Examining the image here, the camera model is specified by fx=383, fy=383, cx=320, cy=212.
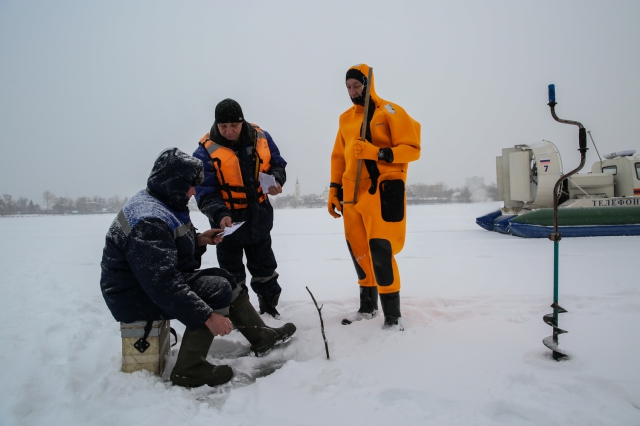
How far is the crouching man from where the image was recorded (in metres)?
1.94

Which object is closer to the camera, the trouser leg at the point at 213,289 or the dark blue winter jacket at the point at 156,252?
the dark blue winter jacket at the point at 156,252

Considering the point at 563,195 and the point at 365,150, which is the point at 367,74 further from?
the point at 563,195

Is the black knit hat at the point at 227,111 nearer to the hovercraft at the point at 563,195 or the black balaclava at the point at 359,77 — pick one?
the black balaclava at the point at 359,77

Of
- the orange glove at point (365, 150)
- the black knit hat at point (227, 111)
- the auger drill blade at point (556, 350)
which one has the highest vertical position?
the black knit hat at point (227, 111)

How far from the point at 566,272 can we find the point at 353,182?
3522 mm

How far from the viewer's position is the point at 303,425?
1648 millimetres

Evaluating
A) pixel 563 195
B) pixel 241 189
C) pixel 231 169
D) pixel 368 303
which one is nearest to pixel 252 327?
pixel 368 303

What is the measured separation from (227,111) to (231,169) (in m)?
0.46

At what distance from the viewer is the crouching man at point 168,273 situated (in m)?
1.94

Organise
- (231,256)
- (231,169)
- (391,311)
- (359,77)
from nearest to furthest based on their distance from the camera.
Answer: (391,311) < (359,77) < (231,169) < (231,256)

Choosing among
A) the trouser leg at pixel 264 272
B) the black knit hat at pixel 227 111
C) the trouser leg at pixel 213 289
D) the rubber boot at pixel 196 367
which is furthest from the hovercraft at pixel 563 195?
the rubber boot at pixel 196 367

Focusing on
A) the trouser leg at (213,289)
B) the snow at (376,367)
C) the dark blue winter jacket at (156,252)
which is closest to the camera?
the snow at (376,367)

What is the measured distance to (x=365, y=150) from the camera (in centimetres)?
279

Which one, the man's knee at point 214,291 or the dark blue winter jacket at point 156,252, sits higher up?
the dark blue winter jacket at point 156,252
